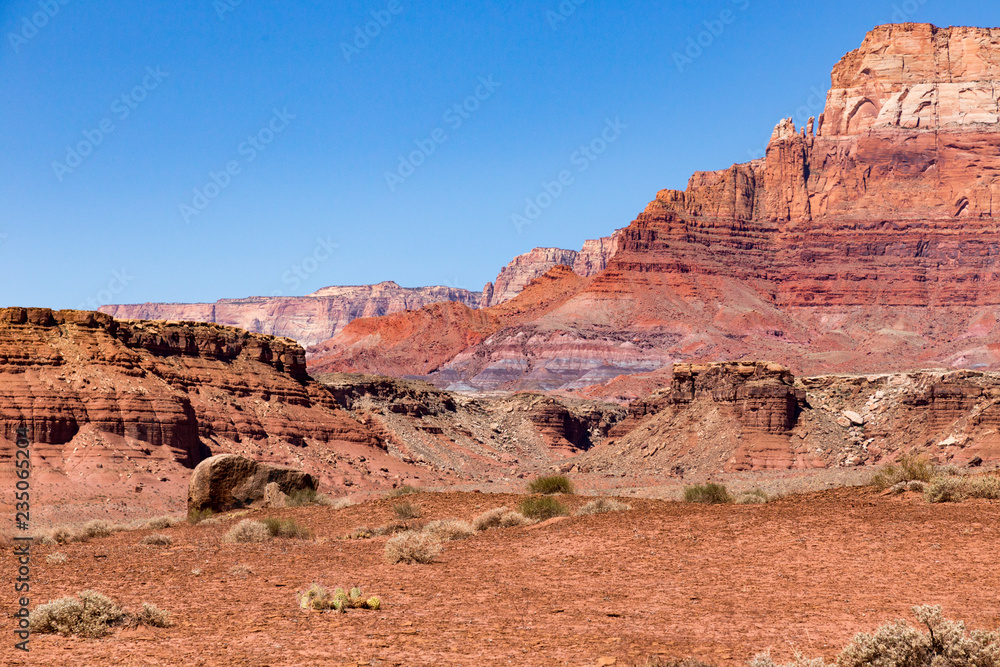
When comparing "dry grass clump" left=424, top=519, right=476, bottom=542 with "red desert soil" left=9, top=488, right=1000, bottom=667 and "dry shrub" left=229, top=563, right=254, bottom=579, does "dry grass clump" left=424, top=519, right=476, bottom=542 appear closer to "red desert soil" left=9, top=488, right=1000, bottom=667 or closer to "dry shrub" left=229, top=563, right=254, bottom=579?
"red desert soil" left=9, top=488, right=1000, bottom=667

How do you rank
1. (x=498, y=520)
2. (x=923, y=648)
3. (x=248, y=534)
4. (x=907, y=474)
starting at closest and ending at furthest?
(x=923, y=648) < (x=248, y=534) < (x=498, y=520) < (x=907, y=474)

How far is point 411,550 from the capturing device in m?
17.7

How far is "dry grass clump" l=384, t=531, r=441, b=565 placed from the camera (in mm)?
17641

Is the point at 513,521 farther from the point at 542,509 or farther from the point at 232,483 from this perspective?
the point at 232,483

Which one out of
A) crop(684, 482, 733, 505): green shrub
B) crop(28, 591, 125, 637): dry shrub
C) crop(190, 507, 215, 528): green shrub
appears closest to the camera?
crop(28, 591, 125, 637): dry shrub

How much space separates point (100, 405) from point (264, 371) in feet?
61.9

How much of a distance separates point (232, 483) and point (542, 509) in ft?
35.4

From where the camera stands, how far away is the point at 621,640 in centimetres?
1170

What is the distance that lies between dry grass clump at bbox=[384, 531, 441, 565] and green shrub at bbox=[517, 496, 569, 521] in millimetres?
4535

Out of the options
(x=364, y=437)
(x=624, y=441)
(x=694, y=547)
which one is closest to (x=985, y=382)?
(x=624, y=441)

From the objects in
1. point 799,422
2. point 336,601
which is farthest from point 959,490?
point 799,422

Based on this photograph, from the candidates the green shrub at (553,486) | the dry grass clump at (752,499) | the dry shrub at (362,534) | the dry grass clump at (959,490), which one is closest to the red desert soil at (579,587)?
the dry shrub at (362,534)

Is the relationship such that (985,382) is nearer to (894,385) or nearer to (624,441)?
(894,385)

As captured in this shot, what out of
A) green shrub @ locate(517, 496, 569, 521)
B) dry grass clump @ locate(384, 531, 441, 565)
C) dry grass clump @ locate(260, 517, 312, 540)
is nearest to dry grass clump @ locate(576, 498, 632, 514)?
green shrub @ locate(517, 496, 569, 521)
